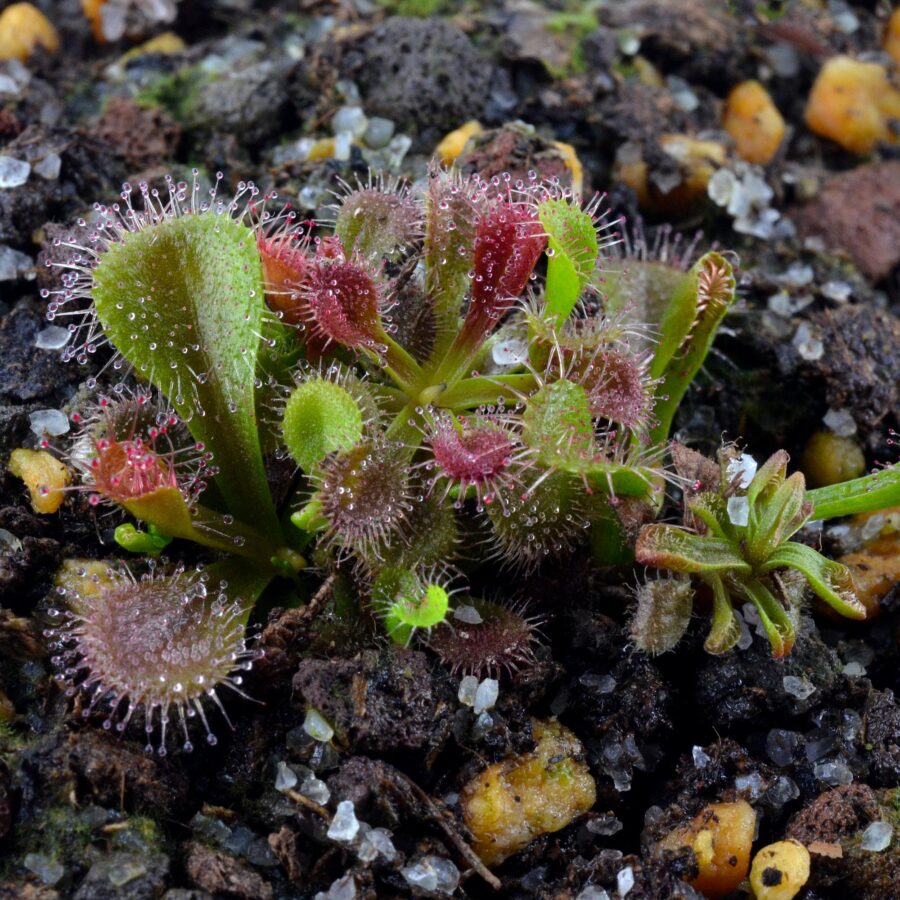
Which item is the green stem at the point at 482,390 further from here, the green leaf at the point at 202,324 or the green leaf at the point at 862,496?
the green leaf at the point at 862,496

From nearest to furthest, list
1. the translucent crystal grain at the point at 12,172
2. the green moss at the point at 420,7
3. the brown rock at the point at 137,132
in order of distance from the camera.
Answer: the translucent crystal grain at the point at 12,172
the brown rock at the point at 137,132
the green moss at the point at 420,7

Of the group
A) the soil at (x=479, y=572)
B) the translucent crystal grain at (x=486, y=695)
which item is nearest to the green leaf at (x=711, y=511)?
the soil at (x=479, y=572)

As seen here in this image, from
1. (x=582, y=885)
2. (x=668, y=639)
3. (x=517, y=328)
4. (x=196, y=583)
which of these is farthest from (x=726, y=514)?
(x=196, y=583)

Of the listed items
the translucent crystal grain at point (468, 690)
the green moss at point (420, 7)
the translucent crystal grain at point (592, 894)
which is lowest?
the translucent crystal grain at point (592, 894)

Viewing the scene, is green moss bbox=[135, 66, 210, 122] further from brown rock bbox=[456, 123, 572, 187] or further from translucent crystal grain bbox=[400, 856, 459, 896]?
translucent crystal grain bbox=[400, 856, 459, 896]

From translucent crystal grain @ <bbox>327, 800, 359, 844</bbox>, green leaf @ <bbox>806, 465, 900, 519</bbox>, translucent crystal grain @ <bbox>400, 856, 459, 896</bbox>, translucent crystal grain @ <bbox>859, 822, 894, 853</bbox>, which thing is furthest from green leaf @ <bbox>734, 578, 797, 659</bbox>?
translucent crystal grain @ <bbox>327, 800, 359, 844</bbox>

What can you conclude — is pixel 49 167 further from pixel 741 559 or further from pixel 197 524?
pixel 741 559
